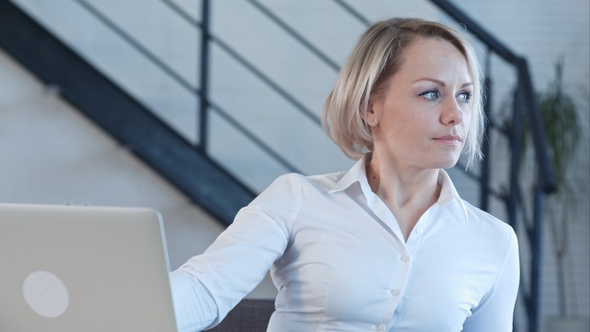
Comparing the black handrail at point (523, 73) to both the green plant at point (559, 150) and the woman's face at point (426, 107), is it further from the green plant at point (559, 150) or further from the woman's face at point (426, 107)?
the woman's face at point (426, 107)

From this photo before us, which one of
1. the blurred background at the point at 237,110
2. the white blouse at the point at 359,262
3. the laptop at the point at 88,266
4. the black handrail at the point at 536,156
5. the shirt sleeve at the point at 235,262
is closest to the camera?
the laptop at the point at 88,266

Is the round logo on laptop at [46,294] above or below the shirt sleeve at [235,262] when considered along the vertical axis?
below

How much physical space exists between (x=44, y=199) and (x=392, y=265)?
2.28m

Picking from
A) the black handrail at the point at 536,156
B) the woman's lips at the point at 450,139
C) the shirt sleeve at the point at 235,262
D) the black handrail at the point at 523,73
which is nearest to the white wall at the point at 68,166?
the black handrail at the point at 536,156

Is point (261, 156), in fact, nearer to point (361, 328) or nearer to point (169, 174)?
point (169, 174)

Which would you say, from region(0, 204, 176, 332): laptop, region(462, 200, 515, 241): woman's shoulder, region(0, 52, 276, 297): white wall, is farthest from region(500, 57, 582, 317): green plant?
region(0, 204, 176, 332): laptop

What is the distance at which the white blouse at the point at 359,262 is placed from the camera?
5.66ft

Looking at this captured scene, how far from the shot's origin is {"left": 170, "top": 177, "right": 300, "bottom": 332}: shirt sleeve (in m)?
1.59

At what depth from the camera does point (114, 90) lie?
386 centimetres

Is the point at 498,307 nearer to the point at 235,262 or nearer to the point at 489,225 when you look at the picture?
Answer: the point at 489,225

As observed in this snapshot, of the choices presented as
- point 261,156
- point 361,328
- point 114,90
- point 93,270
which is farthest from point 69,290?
point 261,156

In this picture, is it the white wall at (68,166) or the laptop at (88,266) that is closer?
the laptop at (88,266)

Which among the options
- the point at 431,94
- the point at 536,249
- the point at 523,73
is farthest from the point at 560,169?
the point at 431,94

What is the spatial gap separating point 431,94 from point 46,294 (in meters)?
0.89
